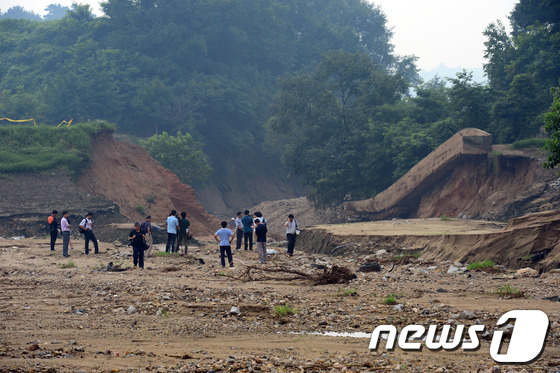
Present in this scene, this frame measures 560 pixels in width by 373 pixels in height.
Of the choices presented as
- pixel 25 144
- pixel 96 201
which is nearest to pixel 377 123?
pixel 96 201

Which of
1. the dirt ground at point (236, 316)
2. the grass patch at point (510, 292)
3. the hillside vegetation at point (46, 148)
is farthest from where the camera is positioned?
the hillside vegetation at point (46, 148)

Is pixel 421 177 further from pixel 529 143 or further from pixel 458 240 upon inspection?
pixel 458 240

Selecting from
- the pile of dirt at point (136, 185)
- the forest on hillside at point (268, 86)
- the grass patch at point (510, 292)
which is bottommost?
the grass patch at point (510, 292)

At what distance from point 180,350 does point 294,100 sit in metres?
34.3

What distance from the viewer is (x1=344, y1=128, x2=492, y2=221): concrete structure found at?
27.4 m

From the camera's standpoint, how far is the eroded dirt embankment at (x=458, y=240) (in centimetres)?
1502

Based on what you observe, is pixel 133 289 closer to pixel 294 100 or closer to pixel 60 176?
pixel 60 176

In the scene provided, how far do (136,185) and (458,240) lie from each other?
72.8ft

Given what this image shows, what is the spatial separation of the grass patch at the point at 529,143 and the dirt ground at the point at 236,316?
41.3 feet

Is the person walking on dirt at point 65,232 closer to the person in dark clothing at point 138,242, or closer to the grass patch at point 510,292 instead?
the person in dark clothing at point 138,242

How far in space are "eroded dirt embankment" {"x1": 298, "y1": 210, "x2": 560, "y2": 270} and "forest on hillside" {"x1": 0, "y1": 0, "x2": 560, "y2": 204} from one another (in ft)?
29.0

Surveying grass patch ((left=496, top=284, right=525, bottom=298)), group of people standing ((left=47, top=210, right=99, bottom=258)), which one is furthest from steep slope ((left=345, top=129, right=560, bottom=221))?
group of people standing ((left=47, top=210, right=99, bottom=258))

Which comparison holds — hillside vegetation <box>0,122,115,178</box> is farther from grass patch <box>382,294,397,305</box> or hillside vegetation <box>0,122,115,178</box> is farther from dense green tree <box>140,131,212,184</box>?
grass patch <box>382,294,397,305</box>

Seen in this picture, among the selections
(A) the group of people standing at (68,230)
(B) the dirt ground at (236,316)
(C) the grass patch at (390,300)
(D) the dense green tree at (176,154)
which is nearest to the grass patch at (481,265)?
(B) the dirt ground at (236,316)
